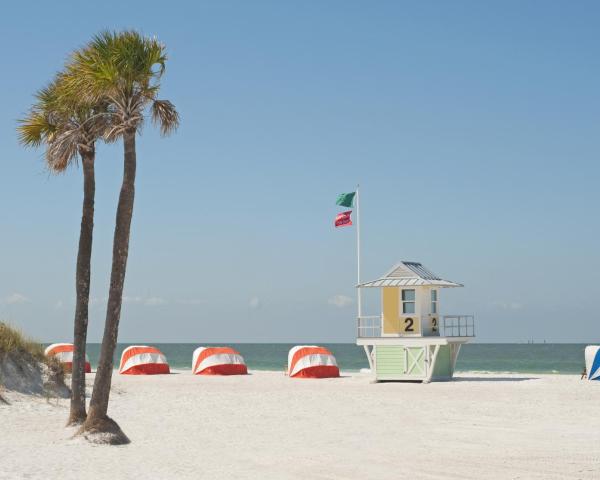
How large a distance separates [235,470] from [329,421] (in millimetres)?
7810

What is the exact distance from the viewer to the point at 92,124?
64.4 ft

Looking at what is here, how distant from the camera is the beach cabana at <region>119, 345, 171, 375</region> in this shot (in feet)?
149

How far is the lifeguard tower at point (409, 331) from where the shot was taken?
37.9 metres

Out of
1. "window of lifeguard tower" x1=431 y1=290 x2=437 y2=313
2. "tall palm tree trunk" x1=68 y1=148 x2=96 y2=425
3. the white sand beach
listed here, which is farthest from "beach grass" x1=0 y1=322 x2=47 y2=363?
"window of lifeguard tower" x1=431 y1=290 x2=437 y2=313

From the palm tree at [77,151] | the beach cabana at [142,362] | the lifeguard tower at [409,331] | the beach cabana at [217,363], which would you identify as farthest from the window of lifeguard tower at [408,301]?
the palm tree at [77,151]

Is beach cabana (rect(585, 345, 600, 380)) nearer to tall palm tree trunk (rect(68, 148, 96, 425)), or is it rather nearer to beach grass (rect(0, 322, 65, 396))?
beach grass (rect(0, 322, 65, 396))

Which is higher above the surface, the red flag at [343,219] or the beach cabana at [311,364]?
the red flag at [343,219]

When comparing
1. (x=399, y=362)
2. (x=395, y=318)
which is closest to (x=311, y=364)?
(x=399, y=362)

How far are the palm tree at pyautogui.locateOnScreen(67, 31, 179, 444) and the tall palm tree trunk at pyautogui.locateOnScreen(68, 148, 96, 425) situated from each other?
91.9 inches

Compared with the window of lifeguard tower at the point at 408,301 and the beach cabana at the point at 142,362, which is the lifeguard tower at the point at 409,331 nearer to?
the window of lifeguard tower at the point at 408,301

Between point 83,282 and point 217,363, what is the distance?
2672 centimetres

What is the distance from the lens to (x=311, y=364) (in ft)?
143

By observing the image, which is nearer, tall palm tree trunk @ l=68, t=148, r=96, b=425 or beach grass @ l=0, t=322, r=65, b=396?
tall palm tree trunk @ l=68, t=148, r=96, b=425

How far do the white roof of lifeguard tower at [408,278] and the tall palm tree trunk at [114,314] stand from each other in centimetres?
2205
